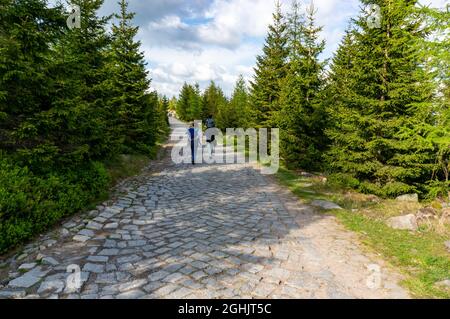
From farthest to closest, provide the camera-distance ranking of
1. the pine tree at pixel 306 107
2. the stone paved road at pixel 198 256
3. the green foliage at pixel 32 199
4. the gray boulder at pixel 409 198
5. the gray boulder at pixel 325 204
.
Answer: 1. the pine tree at pixel 306 107
2. the gray boulder at pixel 409 198
3. the gray boulder at pixel 325 204
4. the green foliage at pixel 32 199
5. the stone paved road at pixel 198 256

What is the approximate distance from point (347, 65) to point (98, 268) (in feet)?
68.7

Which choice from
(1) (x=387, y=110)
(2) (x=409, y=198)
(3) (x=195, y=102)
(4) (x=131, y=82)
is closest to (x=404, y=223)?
(2) (x=409, y=198)

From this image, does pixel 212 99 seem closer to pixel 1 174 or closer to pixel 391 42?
pixel 391 42

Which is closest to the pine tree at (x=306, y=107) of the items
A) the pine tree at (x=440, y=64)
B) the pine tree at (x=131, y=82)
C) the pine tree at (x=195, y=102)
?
the pine tree at (x=440, y=64)

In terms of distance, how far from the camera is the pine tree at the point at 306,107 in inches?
515

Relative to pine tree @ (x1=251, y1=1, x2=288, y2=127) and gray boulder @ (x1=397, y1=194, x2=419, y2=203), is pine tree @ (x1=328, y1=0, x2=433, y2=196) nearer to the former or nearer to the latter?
gray boulder @ (x1=397, y1=194, x2=419, y2=203)

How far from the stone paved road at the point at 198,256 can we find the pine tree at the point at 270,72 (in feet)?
41.6

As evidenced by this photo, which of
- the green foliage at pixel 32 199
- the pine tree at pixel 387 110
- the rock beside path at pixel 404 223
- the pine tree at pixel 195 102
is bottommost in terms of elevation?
the rock beside path at pixel 404 223

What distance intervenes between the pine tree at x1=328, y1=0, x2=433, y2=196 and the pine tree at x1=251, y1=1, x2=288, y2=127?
Result: 9.55 meters

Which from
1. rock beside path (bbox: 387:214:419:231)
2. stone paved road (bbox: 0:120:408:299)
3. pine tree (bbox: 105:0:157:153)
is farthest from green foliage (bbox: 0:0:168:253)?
rock beside path (bbox: 387:214:419:231)

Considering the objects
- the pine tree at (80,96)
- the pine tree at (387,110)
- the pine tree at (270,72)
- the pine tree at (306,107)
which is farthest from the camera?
the pine tree at (270,72)

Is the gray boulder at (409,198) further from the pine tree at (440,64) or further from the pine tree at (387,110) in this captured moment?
the pine tree at (440,64)

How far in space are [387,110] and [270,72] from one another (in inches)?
449
